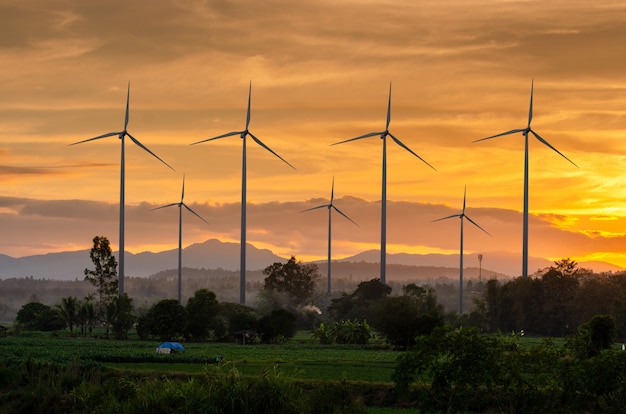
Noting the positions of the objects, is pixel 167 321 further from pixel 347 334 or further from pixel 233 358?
pixel 233 358

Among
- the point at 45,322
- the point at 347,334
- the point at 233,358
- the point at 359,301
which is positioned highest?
the point at 359,301

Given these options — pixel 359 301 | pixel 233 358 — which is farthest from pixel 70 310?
pixel 233 358

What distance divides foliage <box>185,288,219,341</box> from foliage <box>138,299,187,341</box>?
1113mm

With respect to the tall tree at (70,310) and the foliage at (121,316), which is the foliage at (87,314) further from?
the foliage at (121,316)

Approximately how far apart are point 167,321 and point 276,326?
1295 centimetres

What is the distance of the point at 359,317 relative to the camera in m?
153

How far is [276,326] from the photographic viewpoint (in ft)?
394

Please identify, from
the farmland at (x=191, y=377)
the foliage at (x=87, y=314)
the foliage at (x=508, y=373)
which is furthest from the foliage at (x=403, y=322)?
the foliage at (x=508, y=373)

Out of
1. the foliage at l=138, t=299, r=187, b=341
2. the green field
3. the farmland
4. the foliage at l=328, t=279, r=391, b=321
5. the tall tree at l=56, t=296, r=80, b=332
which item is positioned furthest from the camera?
the foliage at l=328, t=279, r=391, b=321

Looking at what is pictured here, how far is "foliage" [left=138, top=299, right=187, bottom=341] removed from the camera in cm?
11900

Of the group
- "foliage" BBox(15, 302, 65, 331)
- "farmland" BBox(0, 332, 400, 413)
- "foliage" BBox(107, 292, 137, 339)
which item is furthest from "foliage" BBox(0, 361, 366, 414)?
"foliage" BBox(15, 302, 65, 331)

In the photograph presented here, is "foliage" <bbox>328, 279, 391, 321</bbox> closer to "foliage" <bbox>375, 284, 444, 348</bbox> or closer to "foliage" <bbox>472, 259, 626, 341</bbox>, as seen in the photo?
"foliage" <bbox>472, 259, 626, 341</bbox>

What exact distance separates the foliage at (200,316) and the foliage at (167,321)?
1.11m

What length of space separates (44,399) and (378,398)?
67.3 ft
